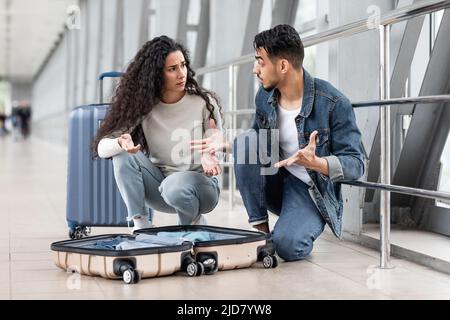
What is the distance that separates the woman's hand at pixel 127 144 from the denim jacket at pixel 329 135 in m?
0.46

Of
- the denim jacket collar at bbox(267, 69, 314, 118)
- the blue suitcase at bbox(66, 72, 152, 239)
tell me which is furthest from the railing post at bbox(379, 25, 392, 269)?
the blue suitcase at bbox(66, 72, 152, 239)

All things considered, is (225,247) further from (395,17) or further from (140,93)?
(395,17)

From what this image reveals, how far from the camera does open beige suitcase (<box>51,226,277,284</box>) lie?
2211 mm

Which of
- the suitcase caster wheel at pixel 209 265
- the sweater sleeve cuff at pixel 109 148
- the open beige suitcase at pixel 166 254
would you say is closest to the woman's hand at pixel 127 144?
the sweater sleeve cuff at pixel 109 148

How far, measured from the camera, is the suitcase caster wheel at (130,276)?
7.13 ft

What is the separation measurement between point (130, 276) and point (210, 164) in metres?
0.56

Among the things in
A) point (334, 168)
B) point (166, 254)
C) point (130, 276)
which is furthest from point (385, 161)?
point (130, 276)

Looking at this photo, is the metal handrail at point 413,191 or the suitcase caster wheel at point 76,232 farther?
the suitcase caster wheel at point 76,232

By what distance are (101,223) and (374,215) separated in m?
1.18

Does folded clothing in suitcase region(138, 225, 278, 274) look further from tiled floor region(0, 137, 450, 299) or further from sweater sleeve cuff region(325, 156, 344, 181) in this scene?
sweater sleeve cuff region(325, 156, 344, 181)

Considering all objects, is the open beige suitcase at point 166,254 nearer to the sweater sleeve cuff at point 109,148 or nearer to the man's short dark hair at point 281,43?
the sweater sleeve cuff at point 109,148

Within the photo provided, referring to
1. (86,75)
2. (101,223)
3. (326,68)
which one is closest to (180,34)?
(326,68)
